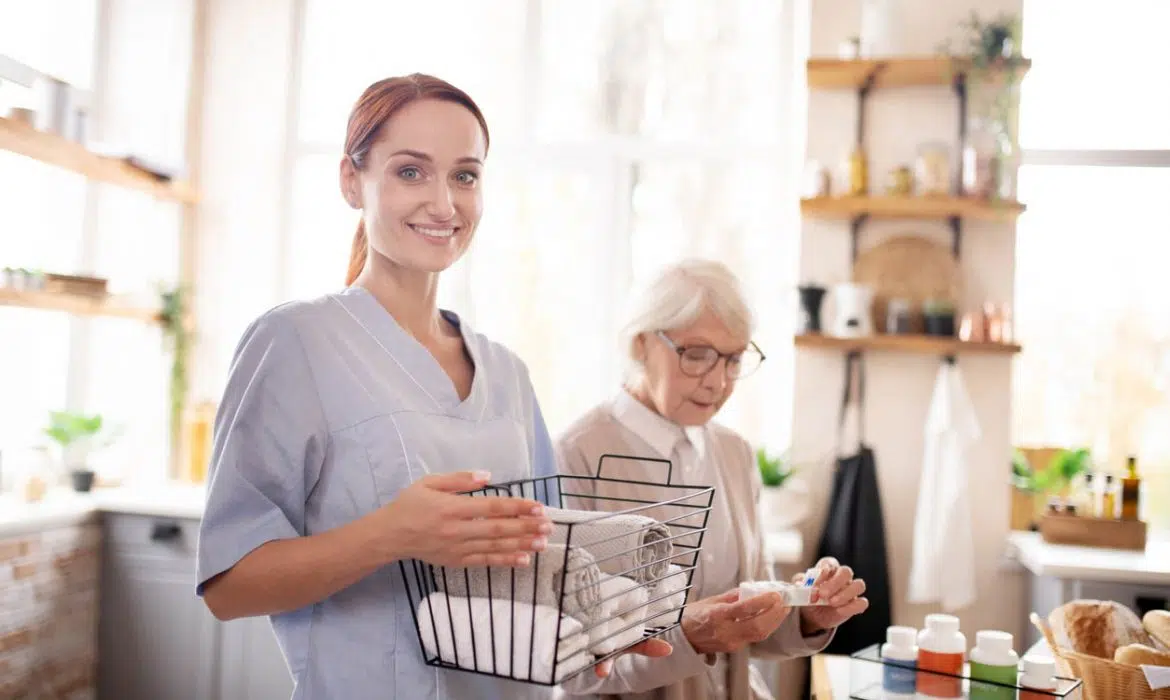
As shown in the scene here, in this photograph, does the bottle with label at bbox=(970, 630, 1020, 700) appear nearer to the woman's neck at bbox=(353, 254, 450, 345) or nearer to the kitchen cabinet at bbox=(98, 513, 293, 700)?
the woman's neck at bbox=(353, 254, 450, 345)

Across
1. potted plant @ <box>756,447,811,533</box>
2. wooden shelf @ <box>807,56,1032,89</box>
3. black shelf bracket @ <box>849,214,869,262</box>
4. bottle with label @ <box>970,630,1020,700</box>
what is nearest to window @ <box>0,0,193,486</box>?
potted plant @ <box>756,447,811,533</box>

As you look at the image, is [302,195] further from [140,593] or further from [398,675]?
[398,675]

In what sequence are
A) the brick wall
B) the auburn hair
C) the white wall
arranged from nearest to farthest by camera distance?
the auburn hair < the brick wall < the white wall

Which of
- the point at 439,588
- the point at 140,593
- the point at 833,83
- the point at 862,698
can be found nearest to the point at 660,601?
Answer: the point at 439,588

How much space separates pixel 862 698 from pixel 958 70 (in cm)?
248

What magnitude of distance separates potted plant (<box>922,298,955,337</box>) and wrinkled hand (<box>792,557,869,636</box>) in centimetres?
197

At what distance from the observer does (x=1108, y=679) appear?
1417 mm

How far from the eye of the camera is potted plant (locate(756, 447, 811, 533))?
3.37 m

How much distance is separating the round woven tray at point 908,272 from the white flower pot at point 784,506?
2.09ft

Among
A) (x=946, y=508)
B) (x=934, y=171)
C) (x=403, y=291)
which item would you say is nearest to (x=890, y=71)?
(x=934, y=171)

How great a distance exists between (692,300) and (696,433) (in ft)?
0.84

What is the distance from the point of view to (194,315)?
4.05 m

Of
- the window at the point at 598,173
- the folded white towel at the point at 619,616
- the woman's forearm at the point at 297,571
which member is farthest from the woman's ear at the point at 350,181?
the window at the point at 598,173

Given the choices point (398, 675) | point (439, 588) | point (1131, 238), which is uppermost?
point (1131, 238)
